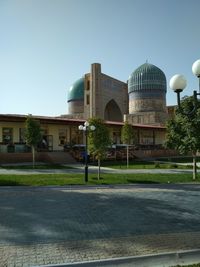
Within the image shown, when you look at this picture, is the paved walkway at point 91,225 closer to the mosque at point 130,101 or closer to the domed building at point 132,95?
the mosque at point 130,101

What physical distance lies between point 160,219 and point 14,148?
26371 millimetres

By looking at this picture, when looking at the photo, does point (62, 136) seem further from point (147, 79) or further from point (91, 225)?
point (147, 79)

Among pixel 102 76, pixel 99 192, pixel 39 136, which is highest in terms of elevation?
pixel 102 76

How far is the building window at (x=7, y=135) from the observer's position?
34.8 metres

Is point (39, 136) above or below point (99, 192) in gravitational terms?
above

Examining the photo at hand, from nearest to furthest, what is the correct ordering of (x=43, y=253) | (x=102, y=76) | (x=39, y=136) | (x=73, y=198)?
(x=43, y=253)
(x=73, y=198)
(x=39, y=136)
(x=102, y=76)

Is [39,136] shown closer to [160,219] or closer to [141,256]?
[160,219]

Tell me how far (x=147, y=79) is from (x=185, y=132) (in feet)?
168

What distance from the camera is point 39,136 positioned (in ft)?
92.0

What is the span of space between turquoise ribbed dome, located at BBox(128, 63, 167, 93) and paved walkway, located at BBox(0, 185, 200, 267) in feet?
188

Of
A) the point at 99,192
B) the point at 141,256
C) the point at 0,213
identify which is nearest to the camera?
the point at 141,256

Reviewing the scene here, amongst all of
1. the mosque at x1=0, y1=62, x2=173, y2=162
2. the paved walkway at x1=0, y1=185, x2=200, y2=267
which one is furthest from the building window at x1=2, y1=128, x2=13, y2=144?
the paved walkway at x1=0, y1=185, x2=200, y2=267

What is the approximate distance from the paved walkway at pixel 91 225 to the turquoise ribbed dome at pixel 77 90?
66054 mm

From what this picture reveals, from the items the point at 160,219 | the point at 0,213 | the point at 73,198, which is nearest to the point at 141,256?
the point at 160,219
